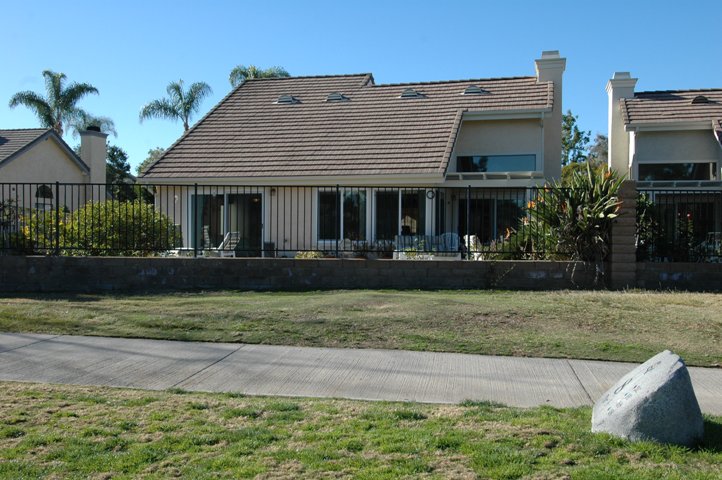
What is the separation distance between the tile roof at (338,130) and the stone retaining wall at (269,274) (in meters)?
6.69

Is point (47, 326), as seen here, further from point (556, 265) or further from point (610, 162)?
point (610, 162)

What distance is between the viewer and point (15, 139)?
28797 millimetres

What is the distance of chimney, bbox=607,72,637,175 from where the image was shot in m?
24.3

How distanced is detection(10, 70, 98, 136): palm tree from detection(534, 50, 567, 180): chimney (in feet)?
105

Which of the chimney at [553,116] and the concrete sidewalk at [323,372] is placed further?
the chimney at [553,116]

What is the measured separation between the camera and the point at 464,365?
23.6 feet

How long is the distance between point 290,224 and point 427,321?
283 inches

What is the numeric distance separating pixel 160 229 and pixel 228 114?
1082 cm

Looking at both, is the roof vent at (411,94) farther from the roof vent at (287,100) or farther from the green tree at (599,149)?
the green tree at (599,149)

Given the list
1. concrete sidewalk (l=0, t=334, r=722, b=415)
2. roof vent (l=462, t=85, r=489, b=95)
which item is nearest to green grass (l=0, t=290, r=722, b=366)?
concrete sidewalk (l=0, t=334, r=722, b=415)

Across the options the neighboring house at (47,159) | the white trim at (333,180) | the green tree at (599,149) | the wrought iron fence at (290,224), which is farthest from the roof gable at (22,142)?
the green tree at (599,149)

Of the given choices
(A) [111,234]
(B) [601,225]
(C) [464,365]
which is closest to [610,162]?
(B) [601,225]

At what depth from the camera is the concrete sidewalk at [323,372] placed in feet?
20.0

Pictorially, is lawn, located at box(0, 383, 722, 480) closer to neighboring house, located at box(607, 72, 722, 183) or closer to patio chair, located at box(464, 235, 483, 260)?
patio chair, located at box(464, 235, 483, 260)
